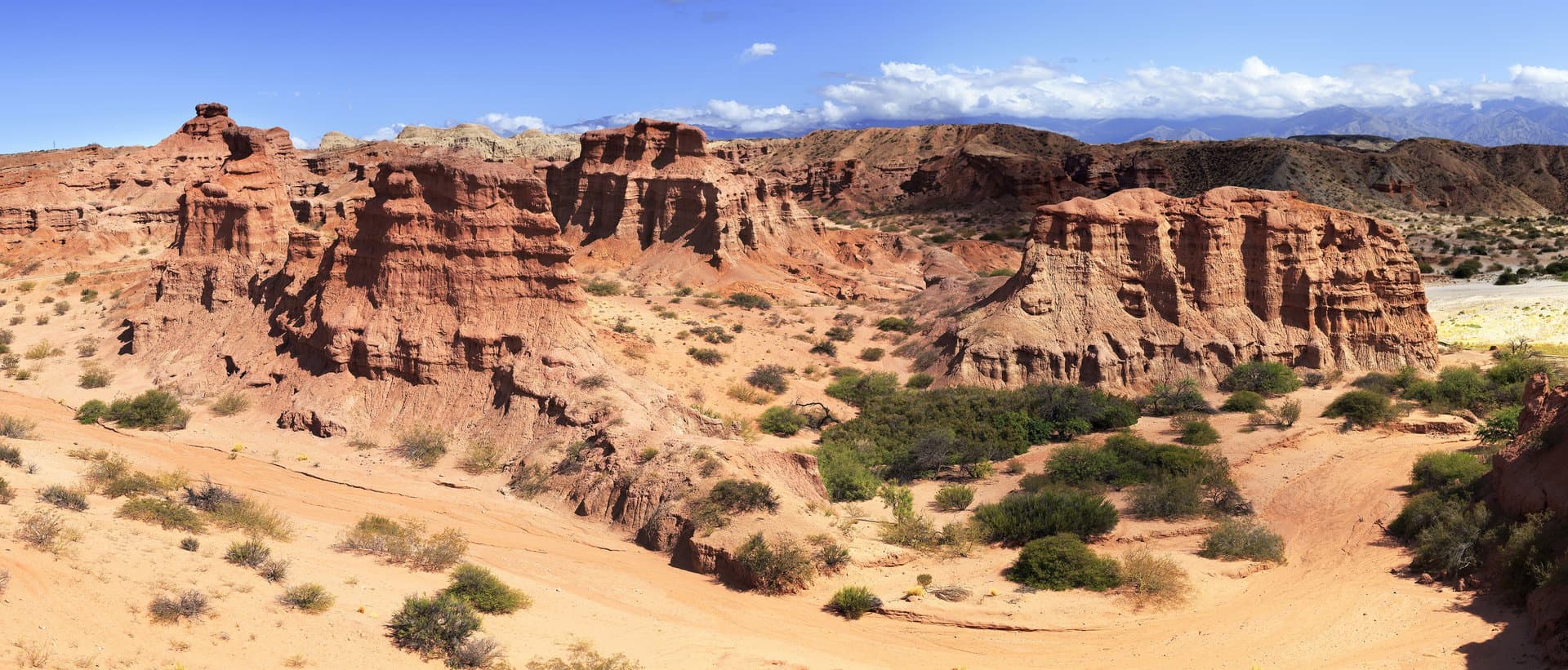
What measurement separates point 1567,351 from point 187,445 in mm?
35921

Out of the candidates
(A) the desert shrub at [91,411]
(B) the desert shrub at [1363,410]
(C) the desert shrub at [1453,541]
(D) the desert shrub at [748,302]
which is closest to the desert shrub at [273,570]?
(A) the desert shrub at [91,411]

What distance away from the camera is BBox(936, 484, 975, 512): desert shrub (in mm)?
17156

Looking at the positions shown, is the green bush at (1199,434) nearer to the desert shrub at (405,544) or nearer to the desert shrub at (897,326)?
the desert shrub at (897,326)

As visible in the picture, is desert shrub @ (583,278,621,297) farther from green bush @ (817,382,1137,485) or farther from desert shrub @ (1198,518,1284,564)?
desert shrub @ (1198,518,1284,564)

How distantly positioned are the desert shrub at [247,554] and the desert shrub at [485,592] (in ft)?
6.80

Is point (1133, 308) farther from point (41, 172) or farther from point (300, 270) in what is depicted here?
point (41, 172)

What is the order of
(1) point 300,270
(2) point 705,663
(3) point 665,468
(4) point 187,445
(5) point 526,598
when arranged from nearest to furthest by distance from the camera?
(2) point 705,663 < (5) point 526,598 < (3) point 665,468 < (4) point 187,445 < (1) point 300,270

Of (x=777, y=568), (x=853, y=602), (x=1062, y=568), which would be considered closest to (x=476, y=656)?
(x=777, y=568)

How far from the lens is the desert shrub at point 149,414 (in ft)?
63.5

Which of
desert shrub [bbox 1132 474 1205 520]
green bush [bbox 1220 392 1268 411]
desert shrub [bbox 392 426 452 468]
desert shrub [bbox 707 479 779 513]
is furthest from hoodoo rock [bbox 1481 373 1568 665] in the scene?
desert shrub [bbox 392 426 452 468]

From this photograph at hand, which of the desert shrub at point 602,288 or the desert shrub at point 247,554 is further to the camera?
the desert shrub at point 602,288

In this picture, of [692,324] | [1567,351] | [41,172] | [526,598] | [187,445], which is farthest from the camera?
[41,172]

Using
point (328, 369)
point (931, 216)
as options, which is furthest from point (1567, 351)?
point (931, 216)

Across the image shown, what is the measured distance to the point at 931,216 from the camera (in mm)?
73125
